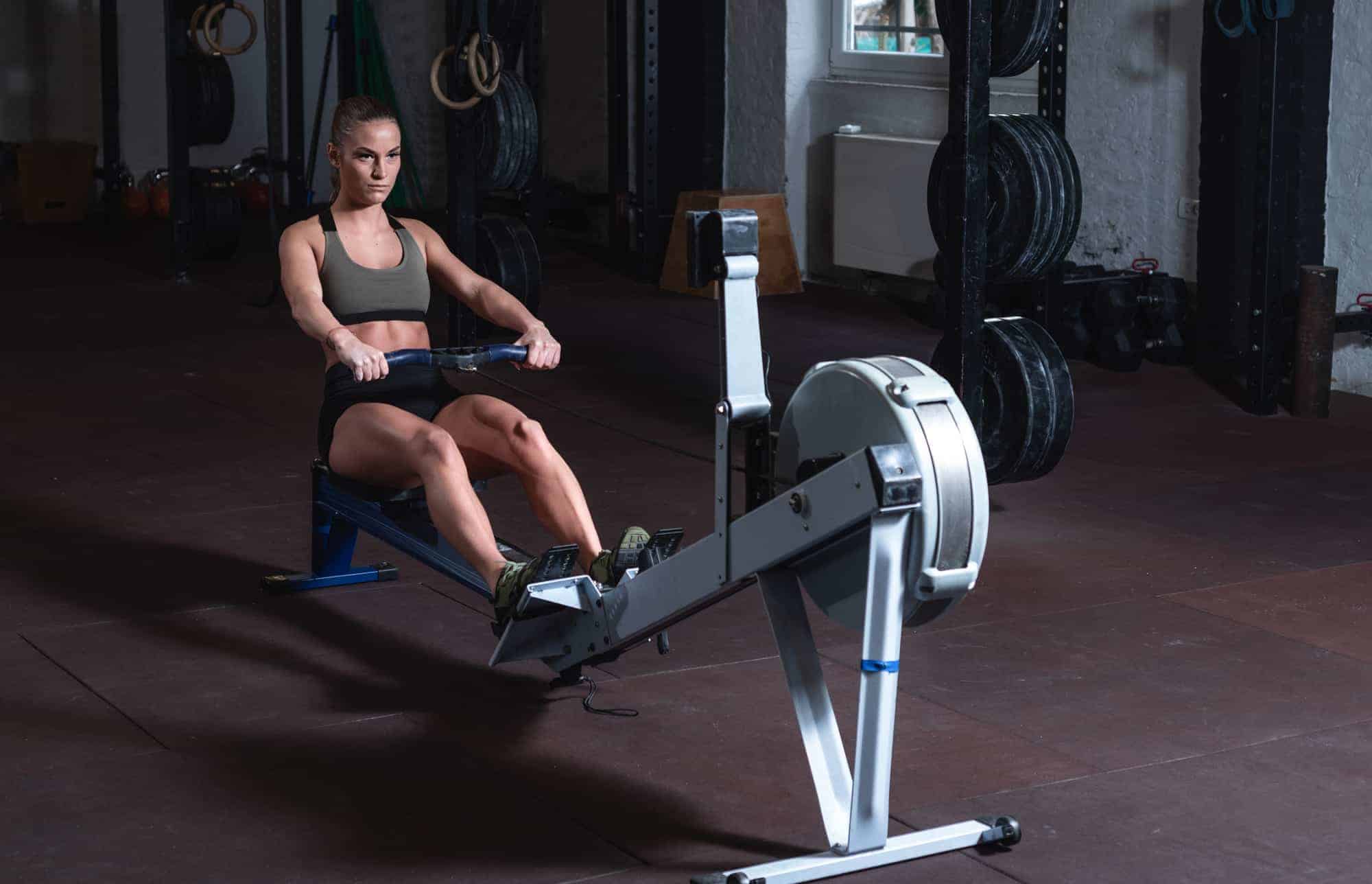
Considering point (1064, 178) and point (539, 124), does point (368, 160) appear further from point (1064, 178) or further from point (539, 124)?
point (539, 124)

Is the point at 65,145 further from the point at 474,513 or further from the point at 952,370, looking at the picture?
the point at 474,513

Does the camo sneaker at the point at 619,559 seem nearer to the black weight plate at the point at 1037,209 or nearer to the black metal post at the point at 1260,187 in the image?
the black weight plate at the point at 1037,209

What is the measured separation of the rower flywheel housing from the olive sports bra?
47.5 inches

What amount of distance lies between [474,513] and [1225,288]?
3.71m

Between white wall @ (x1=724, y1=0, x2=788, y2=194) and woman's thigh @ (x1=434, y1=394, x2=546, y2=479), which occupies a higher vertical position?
white wall @ (x1=724, y1=0, x2=788, y2=194)

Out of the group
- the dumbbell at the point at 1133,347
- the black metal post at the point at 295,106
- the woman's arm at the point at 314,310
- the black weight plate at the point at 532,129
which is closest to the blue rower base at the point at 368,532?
the woman's arm at the point at 314,310

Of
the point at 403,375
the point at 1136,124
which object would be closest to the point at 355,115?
the point at 403,375

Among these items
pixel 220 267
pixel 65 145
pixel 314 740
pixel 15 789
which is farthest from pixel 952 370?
pixel 65 145

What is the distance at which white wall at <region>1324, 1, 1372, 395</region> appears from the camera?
18.2ft

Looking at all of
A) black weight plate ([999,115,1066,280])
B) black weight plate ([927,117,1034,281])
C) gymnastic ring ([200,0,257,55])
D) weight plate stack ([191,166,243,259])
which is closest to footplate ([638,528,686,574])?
black weight plate ([927,117,1034,281])

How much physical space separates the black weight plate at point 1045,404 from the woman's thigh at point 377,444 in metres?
1.68

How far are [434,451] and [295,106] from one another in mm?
7109

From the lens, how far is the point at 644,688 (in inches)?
120

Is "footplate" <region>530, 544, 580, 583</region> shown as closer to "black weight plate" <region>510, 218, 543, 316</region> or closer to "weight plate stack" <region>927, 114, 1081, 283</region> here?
"weight plate stack" <region>927, 114, 1081, 283</region>
